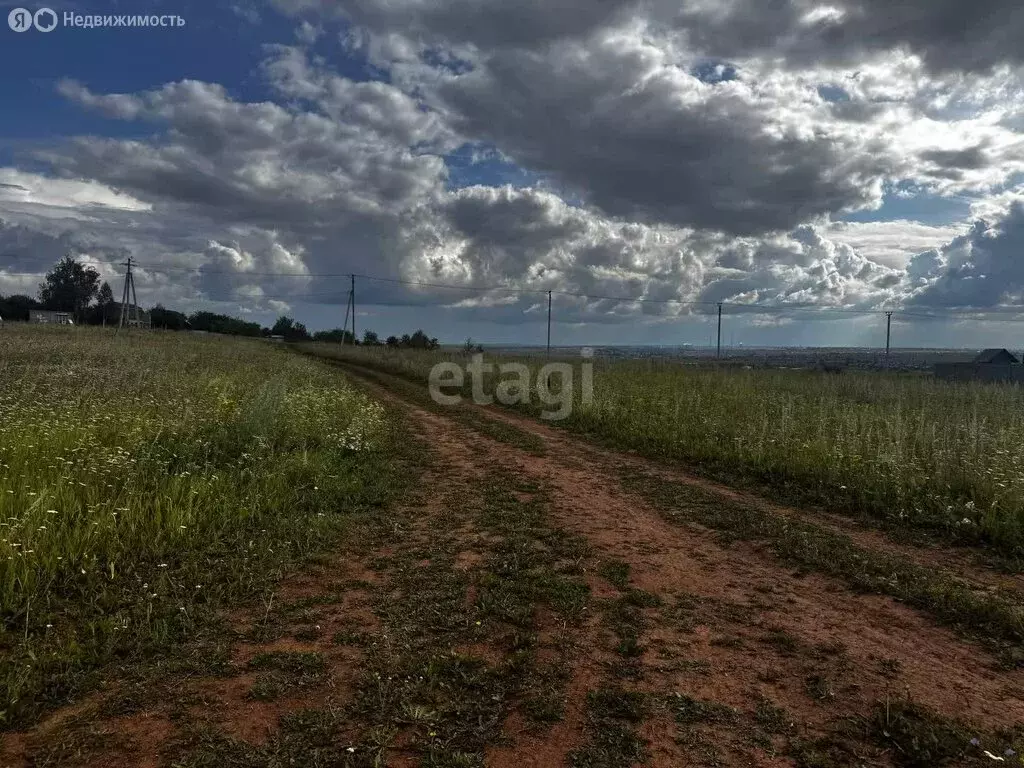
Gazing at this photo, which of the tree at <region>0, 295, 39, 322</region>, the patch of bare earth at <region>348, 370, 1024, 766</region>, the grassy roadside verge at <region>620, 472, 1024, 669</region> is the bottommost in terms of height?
the patch of bare earth at <region>348, 370, 1024, 766</region>

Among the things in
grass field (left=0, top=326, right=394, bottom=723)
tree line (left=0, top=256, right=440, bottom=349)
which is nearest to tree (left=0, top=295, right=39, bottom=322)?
tree line (left=0, top=256, right=440, bottom=349)

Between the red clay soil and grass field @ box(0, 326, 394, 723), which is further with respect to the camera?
the red clay soil

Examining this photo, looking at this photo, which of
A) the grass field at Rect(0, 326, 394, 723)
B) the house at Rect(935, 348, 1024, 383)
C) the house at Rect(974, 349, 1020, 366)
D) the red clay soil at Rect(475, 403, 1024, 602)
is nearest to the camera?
the grass field at Rect(0, 326, 394, 723)

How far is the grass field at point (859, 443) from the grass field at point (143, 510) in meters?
4.45

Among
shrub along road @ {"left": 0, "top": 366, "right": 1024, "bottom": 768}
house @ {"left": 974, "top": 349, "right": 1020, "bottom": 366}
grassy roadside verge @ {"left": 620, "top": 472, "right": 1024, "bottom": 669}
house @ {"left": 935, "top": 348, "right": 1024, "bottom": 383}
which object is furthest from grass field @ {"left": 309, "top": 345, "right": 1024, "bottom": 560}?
house @ {"left": 974, "top": 349, "right": 1020, "bottom": 366}

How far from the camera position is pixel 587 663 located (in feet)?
10.9

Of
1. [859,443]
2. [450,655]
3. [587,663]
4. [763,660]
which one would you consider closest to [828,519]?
[859,443]

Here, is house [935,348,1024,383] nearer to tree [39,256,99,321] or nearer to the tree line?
the tree line

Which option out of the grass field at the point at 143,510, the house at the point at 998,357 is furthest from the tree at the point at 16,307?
the house at the point at 998,357

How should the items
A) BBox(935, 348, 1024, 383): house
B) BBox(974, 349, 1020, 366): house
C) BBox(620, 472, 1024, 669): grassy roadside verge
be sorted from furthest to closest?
BBox(974, 349, 1020, 366): house
BBox(935, 348, 1024, 383): house
BBox(620, 472, 1024, 669): grassy roadside verge

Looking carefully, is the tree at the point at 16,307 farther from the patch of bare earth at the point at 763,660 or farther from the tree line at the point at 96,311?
the patch of bare earth at the point at 763,660

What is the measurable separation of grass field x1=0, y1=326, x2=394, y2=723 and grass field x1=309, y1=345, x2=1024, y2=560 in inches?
175

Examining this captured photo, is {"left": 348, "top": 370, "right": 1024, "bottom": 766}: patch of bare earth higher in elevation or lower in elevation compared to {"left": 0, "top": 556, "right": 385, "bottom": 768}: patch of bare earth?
higher

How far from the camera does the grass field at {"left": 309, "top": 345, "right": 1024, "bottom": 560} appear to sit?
587 cm
